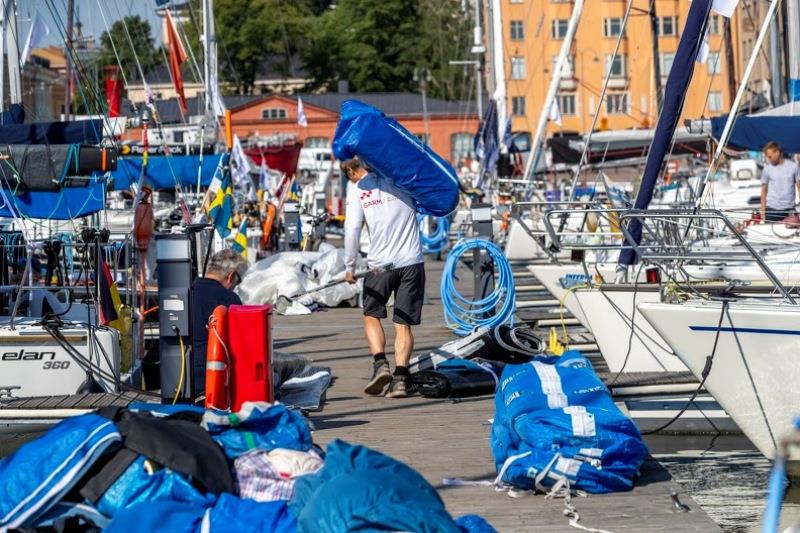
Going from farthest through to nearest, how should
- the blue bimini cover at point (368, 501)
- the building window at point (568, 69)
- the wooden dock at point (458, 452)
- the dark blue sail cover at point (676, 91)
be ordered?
the building window at point (568, 69), the dark blue sail cover at point (676, 91), the wooden dock at point (458, 452), the blue bimini cover at point (368, 501)

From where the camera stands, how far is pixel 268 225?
81.4 ft

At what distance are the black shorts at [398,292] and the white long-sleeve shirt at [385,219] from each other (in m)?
0.07

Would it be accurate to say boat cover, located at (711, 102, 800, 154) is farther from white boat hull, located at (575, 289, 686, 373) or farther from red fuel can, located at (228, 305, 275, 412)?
red fuel can, located at (228, 305, 275, 412)

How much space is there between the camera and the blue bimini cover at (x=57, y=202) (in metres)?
10.5

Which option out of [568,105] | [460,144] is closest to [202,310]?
[568,105]

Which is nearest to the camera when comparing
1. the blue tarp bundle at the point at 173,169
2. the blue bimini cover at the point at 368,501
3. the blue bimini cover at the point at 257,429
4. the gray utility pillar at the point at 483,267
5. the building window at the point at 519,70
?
the blue bimini cover at the point at 368,501

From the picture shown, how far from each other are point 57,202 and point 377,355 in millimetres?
2868

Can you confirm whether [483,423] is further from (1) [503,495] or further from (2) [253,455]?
(2) [253,455]

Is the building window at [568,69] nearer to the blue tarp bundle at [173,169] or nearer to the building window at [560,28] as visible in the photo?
the blue tarp bundle at [173,169]

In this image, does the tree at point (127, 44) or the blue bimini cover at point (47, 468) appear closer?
the blue bimini cover at point (47, 468)

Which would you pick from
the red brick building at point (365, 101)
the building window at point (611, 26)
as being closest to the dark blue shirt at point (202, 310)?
the building window at point (611, 26)

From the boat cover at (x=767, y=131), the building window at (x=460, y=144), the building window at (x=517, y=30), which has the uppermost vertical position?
the building window at (x=517, y=30)

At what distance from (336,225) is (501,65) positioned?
11902 mm

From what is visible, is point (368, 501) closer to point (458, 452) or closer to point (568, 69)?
point (458, 452)
